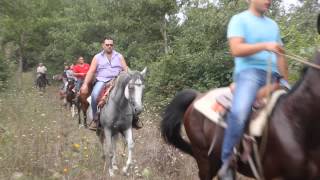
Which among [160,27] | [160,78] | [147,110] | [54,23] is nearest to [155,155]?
[147,110]

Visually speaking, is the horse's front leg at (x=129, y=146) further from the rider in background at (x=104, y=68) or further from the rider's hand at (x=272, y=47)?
the rider's hand at (x=272, y=47)

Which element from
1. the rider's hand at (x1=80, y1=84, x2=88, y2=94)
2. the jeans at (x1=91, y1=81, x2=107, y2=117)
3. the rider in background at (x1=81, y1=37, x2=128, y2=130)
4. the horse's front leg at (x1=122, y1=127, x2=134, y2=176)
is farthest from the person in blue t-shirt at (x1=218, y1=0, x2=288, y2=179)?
the rider's hand at (x1=80, y1=84, x2=88, y2=94)

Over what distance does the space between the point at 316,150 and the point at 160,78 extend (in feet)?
39.9

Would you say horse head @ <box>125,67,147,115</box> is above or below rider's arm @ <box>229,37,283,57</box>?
below

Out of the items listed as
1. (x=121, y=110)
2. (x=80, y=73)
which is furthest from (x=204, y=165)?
(x=80, y=73)

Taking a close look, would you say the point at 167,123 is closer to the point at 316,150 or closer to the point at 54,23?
the point at 316,150

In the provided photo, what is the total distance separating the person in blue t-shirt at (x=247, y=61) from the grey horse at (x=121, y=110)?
392cm

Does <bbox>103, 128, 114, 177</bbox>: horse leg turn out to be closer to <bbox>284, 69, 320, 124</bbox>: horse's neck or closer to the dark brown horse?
the dark brown horse

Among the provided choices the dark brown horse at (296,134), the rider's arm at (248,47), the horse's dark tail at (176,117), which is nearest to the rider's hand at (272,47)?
the rider's arm at (248,47)

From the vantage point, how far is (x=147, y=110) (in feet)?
51.2

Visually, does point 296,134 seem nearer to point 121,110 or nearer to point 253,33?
point 253,33

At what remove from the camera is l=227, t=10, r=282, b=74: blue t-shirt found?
4.89m

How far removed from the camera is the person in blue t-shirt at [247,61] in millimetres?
4852

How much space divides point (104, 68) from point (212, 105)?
4.30 m
